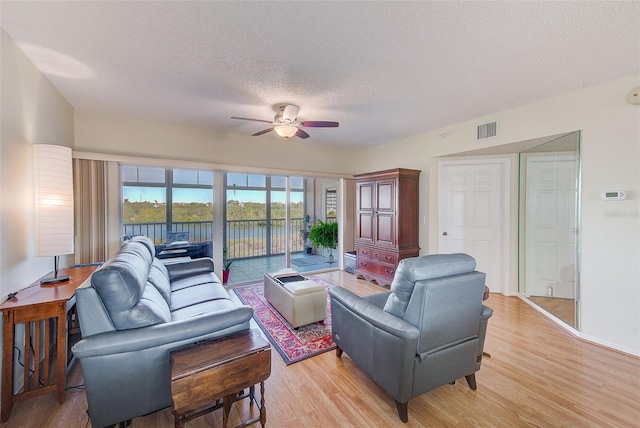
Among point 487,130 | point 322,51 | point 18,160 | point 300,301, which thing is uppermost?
point 322,51

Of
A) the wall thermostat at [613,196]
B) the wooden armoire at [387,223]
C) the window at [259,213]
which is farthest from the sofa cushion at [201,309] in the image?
the wall thermostat at [613,196]

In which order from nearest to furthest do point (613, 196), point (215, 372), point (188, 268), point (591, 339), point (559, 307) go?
point (215, 372)
point (613, 196)
point (591, 339)
point (559, 307)
point (188, 268)

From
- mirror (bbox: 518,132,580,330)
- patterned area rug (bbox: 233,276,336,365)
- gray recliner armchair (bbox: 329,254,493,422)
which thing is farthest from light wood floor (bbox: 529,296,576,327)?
patterned area rug (bbox: 233,276,336,365)

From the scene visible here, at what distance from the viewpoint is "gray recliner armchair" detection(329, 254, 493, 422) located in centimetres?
158

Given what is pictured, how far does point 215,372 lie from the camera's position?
1.38 m

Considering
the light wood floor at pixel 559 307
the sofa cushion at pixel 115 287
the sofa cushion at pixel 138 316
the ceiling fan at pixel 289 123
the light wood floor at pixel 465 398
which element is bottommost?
the light wood floor at pixel 465 398

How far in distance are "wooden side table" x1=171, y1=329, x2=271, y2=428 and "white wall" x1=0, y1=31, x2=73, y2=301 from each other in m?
1.47

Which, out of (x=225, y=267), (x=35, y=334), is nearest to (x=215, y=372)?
(x=35, y=334)

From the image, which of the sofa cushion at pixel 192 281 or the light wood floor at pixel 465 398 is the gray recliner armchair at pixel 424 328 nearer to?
the light wood floor at pixel 465 398

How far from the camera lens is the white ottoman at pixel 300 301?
2.81 meters

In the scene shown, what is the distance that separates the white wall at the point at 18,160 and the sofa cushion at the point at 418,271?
8.74 ft

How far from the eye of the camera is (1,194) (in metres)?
1.75

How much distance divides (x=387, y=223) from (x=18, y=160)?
4.28 m

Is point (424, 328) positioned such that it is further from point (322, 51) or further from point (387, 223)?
point (387, 223)
